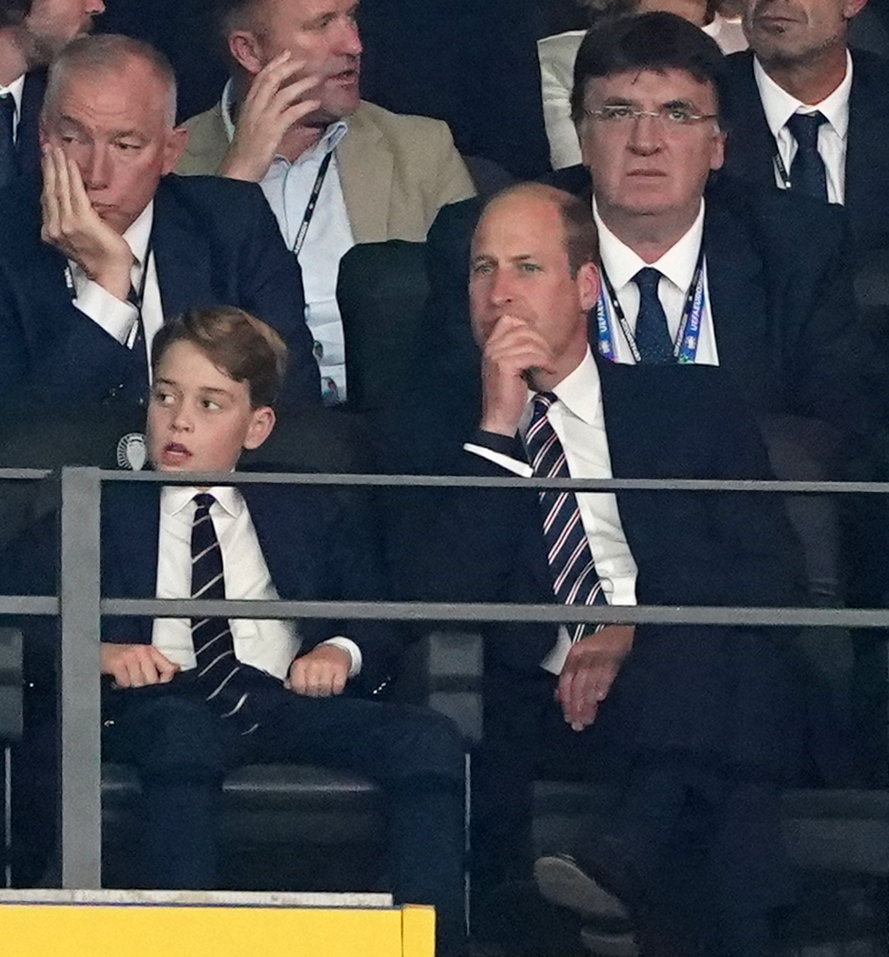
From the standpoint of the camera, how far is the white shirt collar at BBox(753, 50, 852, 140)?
184 inches

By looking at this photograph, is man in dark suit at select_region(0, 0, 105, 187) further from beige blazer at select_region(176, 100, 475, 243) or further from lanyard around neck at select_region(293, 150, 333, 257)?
lanyard around neck at select_region(293, 150, 333, 257)

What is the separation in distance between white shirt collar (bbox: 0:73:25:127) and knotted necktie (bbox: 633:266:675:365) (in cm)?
115

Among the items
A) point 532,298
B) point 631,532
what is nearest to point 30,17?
point 532,298

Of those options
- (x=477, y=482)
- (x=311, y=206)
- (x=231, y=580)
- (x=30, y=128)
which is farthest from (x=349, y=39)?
(x=477, y=482)

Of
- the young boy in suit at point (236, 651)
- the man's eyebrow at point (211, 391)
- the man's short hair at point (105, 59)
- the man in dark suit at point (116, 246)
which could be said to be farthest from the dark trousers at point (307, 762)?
the man's short hair at point (105, 59)

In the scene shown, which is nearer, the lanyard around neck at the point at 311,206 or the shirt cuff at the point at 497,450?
the shirt cuff at the point at 497,450

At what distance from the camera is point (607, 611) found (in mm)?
3188

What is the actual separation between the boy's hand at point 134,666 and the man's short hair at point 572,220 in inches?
35.6

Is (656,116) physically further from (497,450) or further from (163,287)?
(163,287)

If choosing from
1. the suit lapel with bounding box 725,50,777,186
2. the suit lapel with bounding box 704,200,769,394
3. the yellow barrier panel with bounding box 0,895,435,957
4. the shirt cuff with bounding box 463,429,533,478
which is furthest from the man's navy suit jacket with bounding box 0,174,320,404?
the yellow barrier panel with bounding box 0,895,435,957

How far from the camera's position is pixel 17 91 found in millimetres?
4676

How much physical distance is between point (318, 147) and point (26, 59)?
0.54 m

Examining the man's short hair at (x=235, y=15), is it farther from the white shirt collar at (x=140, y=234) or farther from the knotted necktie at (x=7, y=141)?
the white shirt collar at (x=140, y=234)

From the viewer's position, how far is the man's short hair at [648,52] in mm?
4402
